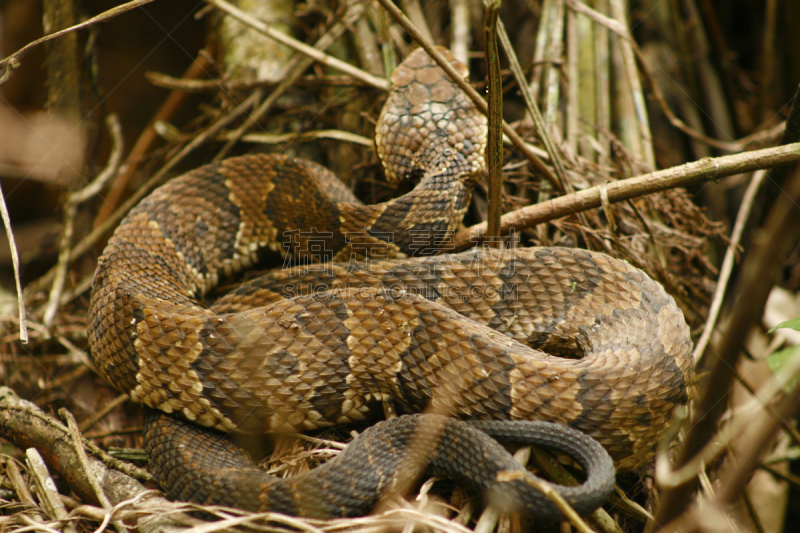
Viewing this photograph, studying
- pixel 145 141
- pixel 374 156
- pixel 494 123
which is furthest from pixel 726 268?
pixel 145 141

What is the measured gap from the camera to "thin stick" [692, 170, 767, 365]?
264cm

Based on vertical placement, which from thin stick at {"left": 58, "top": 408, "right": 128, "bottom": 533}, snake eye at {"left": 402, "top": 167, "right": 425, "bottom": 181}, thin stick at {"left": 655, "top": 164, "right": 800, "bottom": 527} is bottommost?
thin stick at {"left": 58, "top": 408, "right": 128, "bottom": 533}

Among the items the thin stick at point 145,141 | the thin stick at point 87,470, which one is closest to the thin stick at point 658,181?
the thin stick at point 87,470

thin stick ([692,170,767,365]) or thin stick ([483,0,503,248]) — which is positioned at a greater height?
thin stick ([483,0,503,248])

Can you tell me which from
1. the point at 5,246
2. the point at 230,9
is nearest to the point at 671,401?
the point at 230,9

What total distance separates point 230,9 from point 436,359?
2.70 m

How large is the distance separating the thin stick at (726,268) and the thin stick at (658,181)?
749 mm

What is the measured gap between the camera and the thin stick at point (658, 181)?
7.41 ft

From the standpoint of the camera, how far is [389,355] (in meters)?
2.34

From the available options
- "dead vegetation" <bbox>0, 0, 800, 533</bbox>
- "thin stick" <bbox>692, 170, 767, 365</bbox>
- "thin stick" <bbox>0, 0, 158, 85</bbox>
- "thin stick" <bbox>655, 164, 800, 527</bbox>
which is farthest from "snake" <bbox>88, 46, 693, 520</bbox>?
"thin stick" <bbox>0, 0, 158, 85</bbox>

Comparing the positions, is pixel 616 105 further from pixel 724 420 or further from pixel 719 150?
pixel 724 420

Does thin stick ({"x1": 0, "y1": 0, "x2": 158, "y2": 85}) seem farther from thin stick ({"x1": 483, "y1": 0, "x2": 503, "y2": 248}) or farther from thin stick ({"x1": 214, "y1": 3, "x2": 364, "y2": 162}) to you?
thin stick ({"x1": 214, "y1": 3, "x2": 364, "y2": 162})

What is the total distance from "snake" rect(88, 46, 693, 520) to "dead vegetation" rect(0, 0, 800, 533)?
16 centimetres

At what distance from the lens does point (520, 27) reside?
13.8 feet
